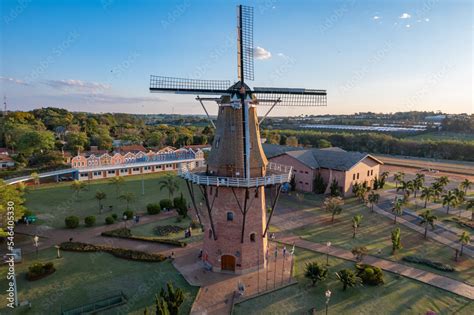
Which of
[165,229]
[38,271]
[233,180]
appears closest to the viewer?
[233,180]

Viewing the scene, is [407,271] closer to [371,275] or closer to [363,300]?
[371,275]

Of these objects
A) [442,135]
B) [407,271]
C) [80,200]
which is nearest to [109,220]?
[80,200]

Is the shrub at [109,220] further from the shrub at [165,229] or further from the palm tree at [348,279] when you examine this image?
the palm tree at [348,279]

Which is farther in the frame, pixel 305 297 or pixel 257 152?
pixel 257 152

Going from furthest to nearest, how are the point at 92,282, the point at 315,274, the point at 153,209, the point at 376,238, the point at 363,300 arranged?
1. the point at 153,209
2. the point at 376,238
3. the point at 92,282
4. the point at 315,274
5. the point at 363,300

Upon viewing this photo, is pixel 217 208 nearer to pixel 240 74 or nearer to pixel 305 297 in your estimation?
pixel 305 297

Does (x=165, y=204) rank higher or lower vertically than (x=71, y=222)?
higher

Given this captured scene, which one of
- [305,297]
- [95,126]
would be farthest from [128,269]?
[95,126]
